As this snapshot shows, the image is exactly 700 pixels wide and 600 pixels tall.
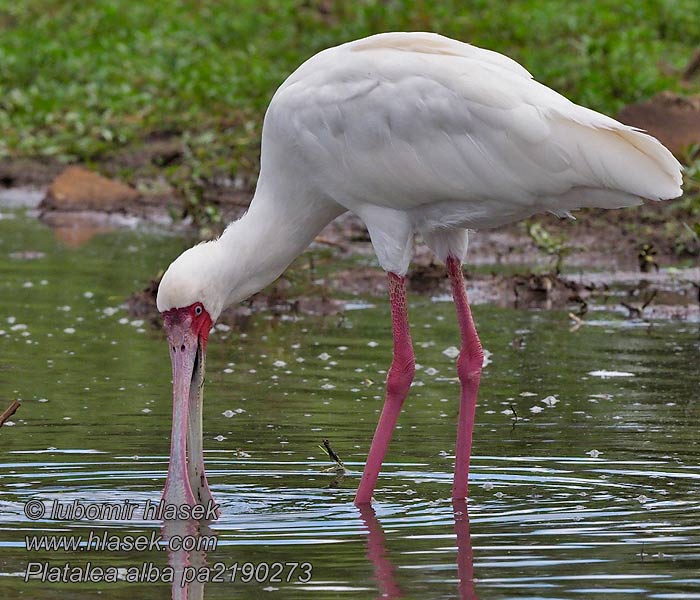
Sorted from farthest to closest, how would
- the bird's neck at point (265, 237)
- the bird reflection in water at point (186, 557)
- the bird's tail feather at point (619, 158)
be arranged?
the bird's neck at point (265, 237) → the bird's tail feather at point (619, 158) → the bird reflection in water at point (186, 557)

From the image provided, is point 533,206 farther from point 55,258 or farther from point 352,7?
point 352,7

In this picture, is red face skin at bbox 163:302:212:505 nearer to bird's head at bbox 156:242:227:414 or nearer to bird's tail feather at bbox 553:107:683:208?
bird's head at bbox 156:242:227:414

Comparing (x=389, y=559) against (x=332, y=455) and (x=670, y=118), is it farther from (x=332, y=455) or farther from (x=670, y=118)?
(x=670, y=118)

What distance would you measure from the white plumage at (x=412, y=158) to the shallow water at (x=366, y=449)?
995mm

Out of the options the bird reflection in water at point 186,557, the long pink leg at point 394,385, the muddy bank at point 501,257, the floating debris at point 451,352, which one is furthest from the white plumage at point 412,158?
the muddy bank at point 501,257

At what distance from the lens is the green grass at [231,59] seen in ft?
68.6

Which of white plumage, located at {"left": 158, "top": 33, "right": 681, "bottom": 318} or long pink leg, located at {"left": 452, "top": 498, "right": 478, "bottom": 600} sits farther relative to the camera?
white plumage, located at {"left": 158, "top": 33, "right": 681, "bottom": 318}

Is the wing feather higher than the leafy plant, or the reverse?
the leafy plant

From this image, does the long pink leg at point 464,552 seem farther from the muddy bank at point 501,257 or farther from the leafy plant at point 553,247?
the leafy plant at point 553,247

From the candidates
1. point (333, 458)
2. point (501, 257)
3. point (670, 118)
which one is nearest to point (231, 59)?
point (670, 118)

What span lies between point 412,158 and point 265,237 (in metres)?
0.80

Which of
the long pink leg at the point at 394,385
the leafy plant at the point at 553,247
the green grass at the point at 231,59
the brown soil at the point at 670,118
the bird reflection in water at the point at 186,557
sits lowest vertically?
the bird reflection in water at the point at 186,557

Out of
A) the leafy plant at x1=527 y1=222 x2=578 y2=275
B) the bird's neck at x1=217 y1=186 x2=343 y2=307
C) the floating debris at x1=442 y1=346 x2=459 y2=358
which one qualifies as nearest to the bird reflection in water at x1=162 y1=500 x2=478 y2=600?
the bird's neck at x1=217 y1=186 x2=343 y2=307

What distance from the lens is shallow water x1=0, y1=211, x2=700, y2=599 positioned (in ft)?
22.1
